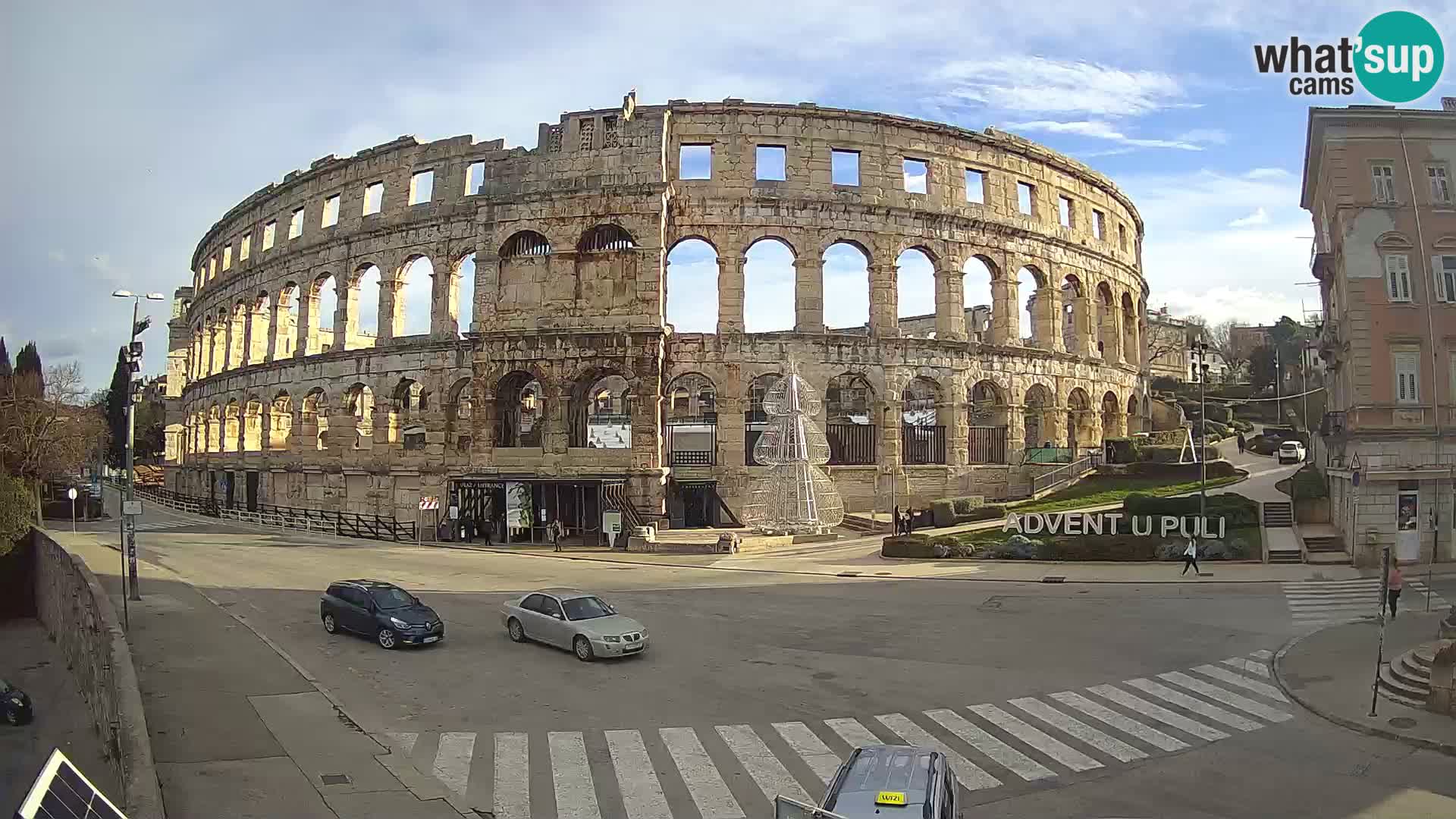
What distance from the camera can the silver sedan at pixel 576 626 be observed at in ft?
58.5

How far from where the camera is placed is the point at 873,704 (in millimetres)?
14906

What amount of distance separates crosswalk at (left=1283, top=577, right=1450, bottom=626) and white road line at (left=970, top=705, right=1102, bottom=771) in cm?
1122

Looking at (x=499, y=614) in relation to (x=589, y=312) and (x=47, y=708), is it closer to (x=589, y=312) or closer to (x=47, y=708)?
(x=47, y=708)

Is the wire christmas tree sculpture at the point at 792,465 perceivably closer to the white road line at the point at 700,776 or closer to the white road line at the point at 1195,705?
the white road line at the point at 1195,705

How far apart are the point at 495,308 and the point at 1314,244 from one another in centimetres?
3733

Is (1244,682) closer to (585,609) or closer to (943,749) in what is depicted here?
(943,749)

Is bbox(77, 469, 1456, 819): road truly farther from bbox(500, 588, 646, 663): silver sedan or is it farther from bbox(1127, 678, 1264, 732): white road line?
bbox(500, 588, 646, 663): silver sedan

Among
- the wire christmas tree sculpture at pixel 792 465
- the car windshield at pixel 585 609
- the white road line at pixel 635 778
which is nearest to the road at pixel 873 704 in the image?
the white road line at pixel 635 778

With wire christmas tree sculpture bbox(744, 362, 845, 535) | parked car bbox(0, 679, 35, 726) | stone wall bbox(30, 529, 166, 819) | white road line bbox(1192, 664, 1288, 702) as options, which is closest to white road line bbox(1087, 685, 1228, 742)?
white road line bbox(1192, 664, 1288, 702)

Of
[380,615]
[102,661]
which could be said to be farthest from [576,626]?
[102,661]

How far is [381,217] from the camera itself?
160 feet

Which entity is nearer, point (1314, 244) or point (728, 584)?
point (728, 584)

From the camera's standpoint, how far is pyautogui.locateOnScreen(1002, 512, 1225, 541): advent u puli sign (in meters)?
32.1

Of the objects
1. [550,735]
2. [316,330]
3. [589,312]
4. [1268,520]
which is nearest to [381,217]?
[316,330]
